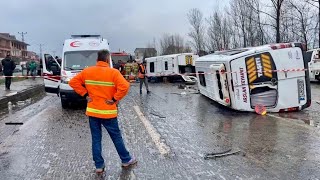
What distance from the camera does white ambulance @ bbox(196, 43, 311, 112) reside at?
1096cm

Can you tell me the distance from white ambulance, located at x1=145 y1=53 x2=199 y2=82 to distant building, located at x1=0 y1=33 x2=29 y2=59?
9035 centimetres

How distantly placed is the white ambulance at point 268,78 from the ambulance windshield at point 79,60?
5.31 metres

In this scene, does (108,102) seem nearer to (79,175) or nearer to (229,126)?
(79,175)

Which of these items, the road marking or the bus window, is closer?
the road marking

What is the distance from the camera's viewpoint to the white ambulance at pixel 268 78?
11.0 metres

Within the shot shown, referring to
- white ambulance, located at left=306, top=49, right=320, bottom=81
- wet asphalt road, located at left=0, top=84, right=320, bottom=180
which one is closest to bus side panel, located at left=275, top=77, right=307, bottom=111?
wet asphalt road, located at left=0, top=84, right=320, bottom=180

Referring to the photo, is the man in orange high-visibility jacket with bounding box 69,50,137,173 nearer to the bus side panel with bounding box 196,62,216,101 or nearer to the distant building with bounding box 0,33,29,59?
the bus side panel with bounding box 196,62,216,101

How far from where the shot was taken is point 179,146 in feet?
23.6

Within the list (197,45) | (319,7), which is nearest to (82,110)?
(319,7)

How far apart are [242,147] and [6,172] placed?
3.97m

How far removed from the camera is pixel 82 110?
13.0 m

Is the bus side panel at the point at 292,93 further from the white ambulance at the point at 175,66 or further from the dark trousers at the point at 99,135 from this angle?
the white ambulance at the point at 175,66

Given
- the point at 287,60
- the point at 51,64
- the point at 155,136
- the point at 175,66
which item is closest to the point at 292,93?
the point at 287,60

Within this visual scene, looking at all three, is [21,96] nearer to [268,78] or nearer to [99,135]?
[268,78]
